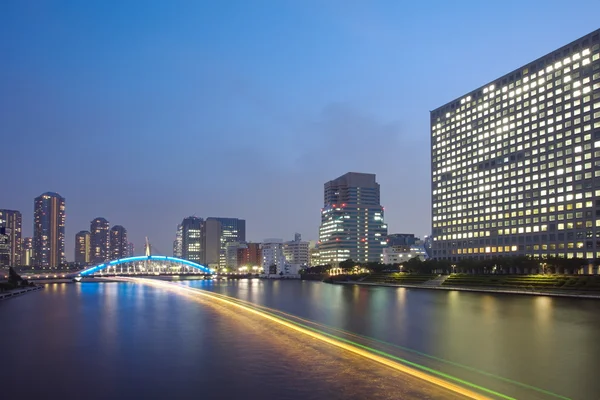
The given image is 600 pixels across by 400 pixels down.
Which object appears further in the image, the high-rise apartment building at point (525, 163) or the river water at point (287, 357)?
the high-rise apartment building at point (525, 163)

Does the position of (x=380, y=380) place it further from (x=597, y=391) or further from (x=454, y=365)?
(x=597, y=391)

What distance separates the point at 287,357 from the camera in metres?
28.1

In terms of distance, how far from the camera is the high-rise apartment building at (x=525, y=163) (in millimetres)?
124250

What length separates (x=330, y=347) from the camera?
1235 inches

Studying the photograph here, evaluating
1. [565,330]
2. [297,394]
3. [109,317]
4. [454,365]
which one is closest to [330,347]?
[454,365]

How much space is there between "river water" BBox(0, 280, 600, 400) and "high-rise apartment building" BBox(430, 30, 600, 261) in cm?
8472

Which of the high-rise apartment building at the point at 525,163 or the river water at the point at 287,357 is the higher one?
the high-rise apartment building at the point at 525,163

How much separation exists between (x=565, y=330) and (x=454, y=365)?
64.9ft

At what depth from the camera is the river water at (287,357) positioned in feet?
70.3

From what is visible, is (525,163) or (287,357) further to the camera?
(525,163)

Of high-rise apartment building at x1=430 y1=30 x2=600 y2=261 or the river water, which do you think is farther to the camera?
high-rise apartment building at x1=430 y1=30 x2=600 y2=261

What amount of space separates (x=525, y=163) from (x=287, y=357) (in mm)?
131745

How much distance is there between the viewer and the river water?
2144cm

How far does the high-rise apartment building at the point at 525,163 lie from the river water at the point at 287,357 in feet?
278
